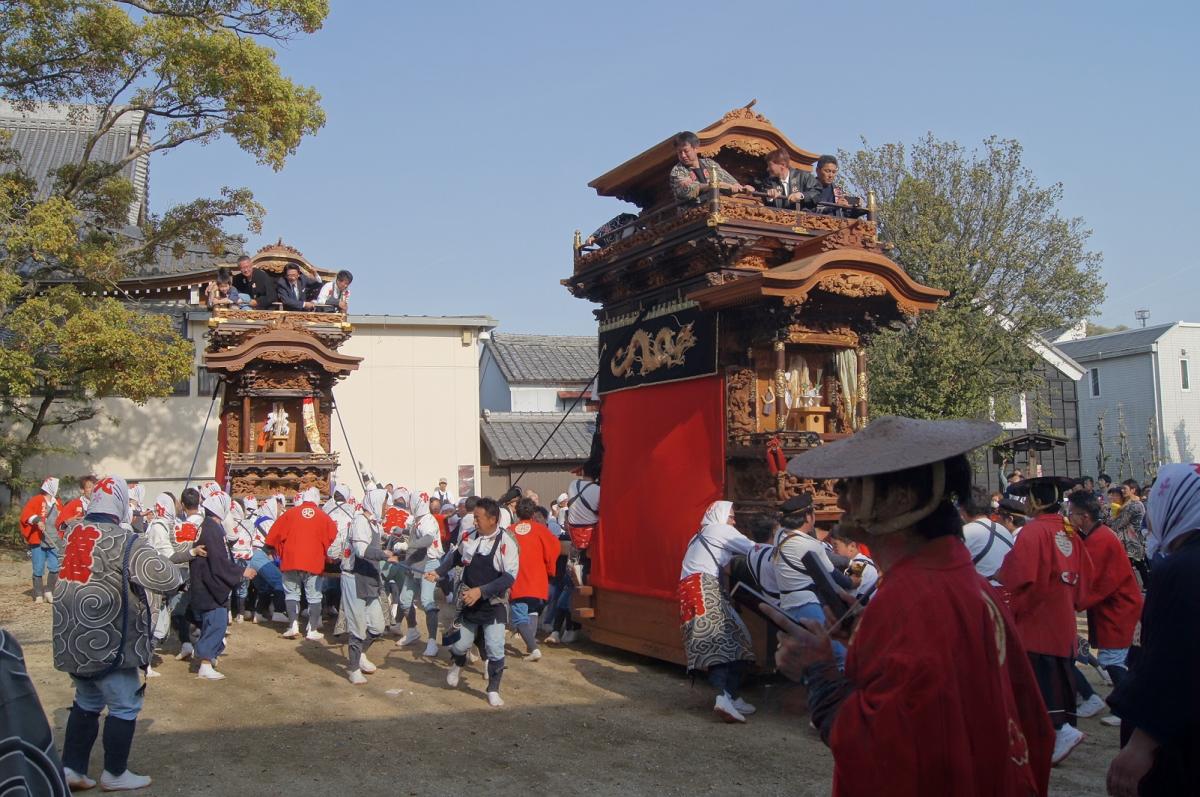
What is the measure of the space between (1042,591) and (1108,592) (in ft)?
4.52

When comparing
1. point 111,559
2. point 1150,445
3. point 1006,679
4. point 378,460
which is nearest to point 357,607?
point 111,559

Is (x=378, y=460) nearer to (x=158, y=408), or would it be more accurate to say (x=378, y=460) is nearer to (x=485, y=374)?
(x=158, y=408)

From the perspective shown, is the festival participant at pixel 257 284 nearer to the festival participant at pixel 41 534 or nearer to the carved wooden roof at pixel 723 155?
the festival participant at pixel 41 534

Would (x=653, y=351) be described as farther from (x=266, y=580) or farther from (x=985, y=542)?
(x=266, y=580)

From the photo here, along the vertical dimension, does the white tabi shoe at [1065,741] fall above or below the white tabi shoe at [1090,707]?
above

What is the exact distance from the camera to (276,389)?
18000 mm

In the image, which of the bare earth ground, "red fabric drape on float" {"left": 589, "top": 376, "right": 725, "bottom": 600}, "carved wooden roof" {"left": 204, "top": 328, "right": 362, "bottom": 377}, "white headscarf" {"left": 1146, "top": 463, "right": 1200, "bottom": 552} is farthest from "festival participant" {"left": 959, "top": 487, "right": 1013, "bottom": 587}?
"carved wooden roof" {"left": 204, "top": 328, "right": 362, "bottom": 377}

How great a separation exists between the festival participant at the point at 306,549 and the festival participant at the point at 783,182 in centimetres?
669

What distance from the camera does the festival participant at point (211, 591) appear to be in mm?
10102

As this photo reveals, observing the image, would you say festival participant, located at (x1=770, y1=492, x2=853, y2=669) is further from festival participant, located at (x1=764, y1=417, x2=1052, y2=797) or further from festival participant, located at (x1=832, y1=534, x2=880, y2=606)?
festival participant, located at (x1=764, y1=417, x2=1052, y2=797)

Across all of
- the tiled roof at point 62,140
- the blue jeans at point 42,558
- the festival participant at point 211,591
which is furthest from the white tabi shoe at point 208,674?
the tiled roof at point 62,140

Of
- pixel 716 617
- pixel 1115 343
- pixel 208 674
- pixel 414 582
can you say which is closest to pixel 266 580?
pixel 414 582

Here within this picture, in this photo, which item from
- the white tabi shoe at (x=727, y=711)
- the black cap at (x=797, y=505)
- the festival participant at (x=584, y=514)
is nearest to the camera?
the black cap at (x=797, y=505)


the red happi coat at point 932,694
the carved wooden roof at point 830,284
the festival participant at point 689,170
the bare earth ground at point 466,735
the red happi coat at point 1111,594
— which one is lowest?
the bare earth ground at point 466,735
